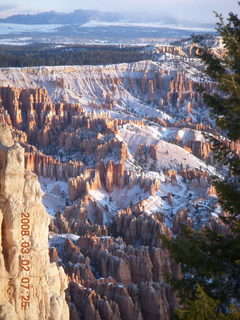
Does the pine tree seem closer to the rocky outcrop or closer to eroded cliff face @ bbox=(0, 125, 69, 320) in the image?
eroded cliff face @ bbox=(0, 125, 69, 320)

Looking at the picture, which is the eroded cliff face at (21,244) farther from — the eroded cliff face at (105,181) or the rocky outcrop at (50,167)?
the rocky outcrop at (50,167)

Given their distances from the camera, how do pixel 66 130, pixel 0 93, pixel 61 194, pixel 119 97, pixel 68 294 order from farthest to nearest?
pixel 119 97 → pixel 0 93 → pixel 66 130 → pixel 61 194 → pixel 68 294

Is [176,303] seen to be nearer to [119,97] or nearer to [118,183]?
[118,183]

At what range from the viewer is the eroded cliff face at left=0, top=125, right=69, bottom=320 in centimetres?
977

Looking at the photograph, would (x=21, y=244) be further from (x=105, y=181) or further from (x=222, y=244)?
(x=105, y=181)

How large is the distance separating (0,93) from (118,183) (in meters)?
24.2

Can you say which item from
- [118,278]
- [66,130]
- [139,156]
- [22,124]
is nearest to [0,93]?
[22,124]

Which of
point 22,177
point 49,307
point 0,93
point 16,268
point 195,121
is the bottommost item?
point 195,121

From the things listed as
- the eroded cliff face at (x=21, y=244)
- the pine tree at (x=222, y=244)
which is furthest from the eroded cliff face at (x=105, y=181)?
the pine tree at (x=222, y=244)

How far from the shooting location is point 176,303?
74.2ft

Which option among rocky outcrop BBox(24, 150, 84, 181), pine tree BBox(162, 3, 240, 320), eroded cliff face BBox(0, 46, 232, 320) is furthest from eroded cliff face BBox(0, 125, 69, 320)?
rocky outcrop BBox(24, 150, 84, 181)

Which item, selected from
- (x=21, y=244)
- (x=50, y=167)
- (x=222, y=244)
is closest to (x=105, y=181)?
(x=50, y=167)

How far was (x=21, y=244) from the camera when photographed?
9891 mm

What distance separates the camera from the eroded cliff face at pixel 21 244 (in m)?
9.77
